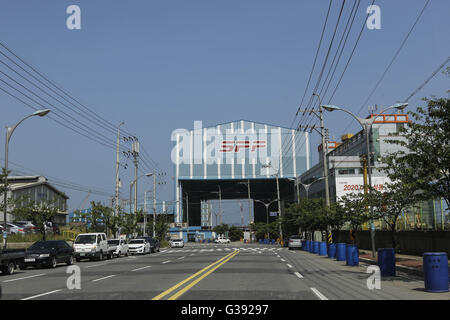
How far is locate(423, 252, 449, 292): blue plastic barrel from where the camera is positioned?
1245 centimetres

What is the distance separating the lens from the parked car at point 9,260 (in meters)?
21.1

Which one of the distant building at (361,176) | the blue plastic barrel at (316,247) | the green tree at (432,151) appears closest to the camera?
the green tree at (432,151)

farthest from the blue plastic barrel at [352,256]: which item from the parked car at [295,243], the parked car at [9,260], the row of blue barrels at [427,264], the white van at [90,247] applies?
the parked car at [295,243]

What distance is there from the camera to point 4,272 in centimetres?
2142

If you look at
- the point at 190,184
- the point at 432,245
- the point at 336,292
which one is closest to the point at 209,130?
the point at 190,184

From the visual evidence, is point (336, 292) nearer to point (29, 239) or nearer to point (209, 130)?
point (29, 239)

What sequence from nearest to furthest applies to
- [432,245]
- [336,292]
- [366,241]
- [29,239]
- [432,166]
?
[336,292], [432,166], [432,245], [366,241], [29,239]

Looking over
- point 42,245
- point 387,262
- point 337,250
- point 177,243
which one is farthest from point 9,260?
point 177,243

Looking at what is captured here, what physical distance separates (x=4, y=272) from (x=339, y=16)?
717 inches

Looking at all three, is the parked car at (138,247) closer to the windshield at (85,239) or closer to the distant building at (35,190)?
the windshield at (85,239)

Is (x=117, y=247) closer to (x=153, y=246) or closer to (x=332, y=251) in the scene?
(x=153, y=246)

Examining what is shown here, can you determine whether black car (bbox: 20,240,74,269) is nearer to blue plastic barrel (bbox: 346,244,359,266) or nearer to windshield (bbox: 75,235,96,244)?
windshield (bbox: 75,235,96,244)

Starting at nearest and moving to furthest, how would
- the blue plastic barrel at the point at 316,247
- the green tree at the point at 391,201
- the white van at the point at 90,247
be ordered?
1. the green tree at the point at 391,201
2. the white van at the point at 90,247
3. the blue plastic barrel at the point at 316,247

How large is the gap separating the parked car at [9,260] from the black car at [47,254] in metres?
0.99
